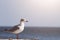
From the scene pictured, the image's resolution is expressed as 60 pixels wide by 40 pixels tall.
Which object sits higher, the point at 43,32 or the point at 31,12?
the point at 31,12

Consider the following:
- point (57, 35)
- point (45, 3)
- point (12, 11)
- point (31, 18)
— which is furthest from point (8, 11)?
point (57, 35)

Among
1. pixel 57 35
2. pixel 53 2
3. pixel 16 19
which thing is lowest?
pixel 57 35

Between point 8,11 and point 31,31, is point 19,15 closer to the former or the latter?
point 8,11

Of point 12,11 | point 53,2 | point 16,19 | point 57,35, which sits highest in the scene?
point 53,2

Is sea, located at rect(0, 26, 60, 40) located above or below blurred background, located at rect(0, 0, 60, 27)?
below

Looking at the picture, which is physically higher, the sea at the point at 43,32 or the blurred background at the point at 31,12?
the blurred background at the point at 31,12

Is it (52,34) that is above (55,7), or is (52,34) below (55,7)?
below

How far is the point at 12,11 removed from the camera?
208 centimetres

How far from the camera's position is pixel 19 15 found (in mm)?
2123

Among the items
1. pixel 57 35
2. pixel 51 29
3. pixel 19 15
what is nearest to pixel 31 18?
pixel 19 15

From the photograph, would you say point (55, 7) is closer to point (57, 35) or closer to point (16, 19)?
point (57, 35)

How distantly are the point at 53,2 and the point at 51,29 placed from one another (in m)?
0.44

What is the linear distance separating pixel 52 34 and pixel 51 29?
0.09 meters

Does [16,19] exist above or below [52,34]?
above
